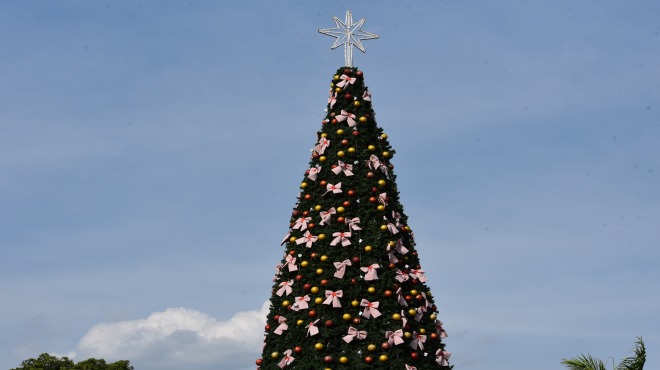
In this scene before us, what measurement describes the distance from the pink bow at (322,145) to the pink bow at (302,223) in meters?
1.64

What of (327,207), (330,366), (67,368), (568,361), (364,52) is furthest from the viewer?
(67,368)

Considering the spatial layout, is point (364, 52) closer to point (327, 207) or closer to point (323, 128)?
point (323, 128)

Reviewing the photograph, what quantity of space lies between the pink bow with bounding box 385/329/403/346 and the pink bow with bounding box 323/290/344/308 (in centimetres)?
119

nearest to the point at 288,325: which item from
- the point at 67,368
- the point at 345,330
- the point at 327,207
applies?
the point at 345,330

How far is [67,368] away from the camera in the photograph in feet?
131

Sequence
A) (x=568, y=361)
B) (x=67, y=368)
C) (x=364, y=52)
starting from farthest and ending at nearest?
(x=67, y=368)
(x=568, y=361)
(x=364, y=52)

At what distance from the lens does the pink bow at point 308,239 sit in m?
19.8

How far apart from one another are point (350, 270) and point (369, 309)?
93 cm

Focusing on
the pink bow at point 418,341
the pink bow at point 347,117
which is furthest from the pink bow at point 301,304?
the pink bow at point 347,117

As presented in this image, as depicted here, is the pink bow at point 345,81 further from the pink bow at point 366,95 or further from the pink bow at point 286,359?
the pink bow at point 286,359

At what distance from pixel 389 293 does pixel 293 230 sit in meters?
2.79

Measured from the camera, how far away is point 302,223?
20266 millimetres

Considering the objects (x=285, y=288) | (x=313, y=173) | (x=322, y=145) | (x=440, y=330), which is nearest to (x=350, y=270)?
(x=285, y=288)

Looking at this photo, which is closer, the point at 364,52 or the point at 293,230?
the point at 293,230
